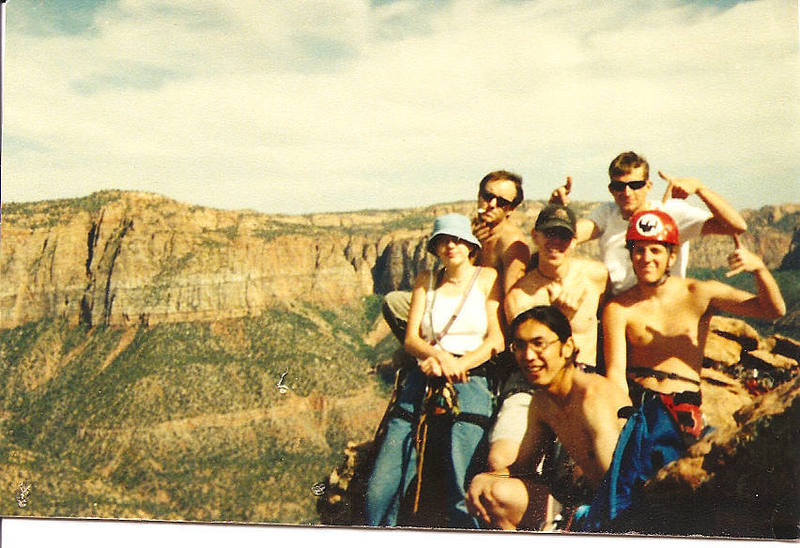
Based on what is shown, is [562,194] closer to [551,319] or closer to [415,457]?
[551,319]

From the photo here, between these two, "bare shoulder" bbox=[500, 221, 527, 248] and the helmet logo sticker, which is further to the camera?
"bare shoulder" bbox=[500, 221, 527, 248]

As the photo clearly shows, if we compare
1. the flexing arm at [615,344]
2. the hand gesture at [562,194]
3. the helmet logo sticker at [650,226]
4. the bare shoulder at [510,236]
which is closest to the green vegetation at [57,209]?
the bare shoulder at [510,236]

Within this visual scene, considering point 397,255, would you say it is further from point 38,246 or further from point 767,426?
point 767,426

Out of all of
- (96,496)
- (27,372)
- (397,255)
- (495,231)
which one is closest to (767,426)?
(495,231)

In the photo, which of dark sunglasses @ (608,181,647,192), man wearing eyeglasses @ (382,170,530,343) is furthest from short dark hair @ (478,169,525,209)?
dark sunglasses @ (608,181,647,192)

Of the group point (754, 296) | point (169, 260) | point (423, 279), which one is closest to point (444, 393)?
point (423, 279)

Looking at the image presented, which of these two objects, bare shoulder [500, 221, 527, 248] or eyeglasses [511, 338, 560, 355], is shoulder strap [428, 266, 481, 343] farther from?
eyeglasses [511, 338, 560, 355]
